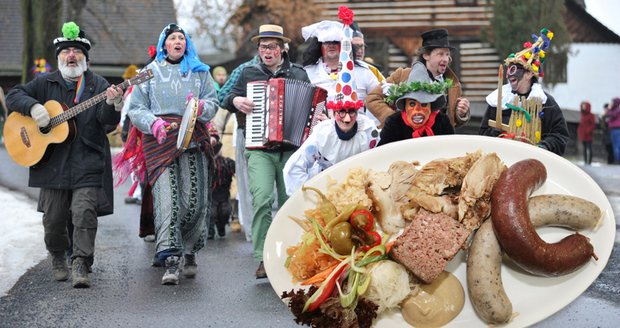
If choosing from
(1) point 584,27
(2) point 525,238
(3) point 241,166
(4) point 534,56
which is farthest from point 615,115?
(2) point 525,238

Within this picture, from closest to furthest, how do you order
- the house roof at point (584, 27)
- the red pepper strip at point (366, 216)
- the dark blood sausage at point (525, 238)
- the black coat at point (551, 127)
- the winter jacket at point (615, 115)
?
the dark blood sausage at point (525, 238), the red pepper strip at point (366, 216), the black coat at point (551, 127), the winter jacket at point (615, 115), the house roof at point (584, 27)

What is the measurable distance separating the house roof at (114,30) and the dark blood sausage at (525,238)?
132 ft

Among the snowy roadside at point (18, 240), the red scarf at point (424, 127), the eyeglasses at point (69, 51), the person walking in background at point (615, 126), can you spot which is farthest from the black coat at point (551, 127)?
the person walking in background at point (615, 126)

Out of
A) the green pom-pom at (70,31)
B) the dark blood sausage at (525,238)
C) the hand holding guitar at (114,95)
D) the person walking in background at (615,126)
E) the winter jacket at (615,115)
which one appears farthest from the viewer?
the person walking in background at (615,126)

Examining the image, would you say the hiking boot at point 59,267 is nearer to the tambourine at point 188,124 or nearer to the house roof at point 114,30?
the tambourine at point 188,124

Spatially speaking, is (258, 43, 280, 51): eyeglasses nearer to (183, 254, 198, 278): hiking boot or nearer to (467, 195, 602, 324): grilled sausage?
(183, 254, 198, 278): hiking boot

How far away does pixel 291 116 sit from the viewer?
9.19m

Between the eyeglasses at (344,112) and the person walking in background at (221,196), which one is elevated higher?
the eyeglasses at (344,112)

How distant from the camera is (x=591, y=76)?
131 ft

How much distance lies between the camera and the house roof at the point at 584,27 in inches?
1531

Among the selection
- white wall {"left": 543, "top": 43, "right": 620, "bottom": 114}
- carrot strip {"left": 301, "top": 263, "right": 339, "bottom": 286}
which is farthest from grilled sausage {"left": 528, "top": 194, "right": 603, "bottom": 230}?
white wall {"left": 543, "top": 43, "right": 620, "bottom": 114}

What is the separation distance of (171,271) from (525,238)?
4.16 m

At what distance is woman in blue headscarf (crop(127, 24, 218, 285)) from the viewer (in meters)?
9.13

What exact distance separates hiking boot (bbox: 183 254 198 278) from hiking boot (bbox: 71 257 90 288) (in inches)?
33.3
